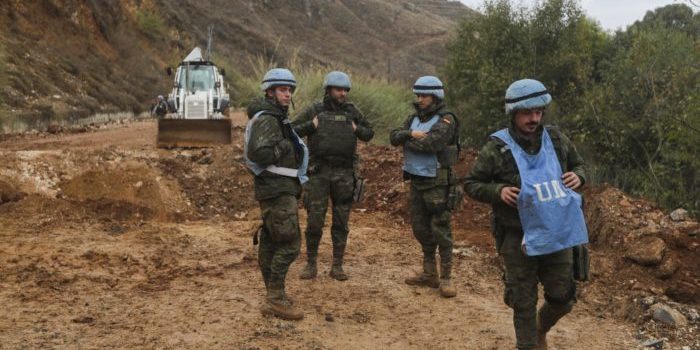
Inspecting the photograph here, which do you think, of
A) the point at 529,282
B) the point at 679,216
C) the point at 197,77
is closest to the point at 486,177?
the point at 529,282

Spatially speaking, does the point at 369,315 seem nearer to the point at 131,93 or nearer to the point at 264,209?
the point at 264,209

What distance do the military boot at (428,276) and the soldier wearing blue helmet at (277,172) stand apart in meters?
1.41

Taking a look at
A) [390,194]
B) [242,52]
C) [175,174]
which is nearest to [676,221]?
[390,194]

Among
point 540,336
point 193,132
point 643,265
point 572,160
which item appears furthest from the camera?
point 193,132

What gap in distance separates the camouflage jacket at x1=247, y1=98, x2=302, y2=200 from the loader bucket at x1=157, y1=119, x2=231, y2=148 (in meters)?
8.32

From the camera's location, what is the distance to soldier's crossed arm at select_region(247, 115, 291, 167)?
470cm

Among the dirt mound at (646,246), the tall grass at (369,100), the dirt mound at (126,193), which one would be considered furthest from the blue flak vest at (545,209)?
the tall grass at (369,100)

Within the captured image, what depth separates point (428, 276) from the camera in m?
5.95

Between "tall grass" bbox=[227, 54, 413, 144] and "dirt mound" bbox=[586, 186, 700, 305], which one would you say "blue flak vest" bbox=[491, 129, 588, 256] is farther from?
"tall grass" bbox=[227, 54, 413, 144]

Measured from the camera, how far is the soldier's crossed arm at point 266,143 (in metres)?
4.70

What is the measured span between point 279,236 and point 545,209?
1.99 meters

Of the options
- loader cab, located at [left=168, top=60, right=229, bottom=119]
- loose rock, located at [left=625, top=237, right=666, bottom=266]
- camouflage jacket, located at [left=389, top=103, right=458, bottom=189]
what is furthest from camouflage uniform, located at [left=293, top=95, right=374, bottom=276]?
loader cab, located at [left=168, top=60, right=229, bottom=119]

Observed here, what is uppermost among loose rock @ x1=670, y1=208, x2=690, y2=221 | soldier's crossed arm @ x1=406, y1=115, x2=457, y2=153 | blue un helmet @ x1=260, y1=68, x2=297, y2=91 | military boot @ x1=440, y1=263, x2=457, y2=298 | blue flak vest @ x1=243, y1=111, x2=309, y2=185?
blue un helmet @ x1=260, y1=68, x2=297, y2=91

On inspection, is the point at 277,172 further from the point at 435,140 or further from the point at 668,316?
the point at 668,316
